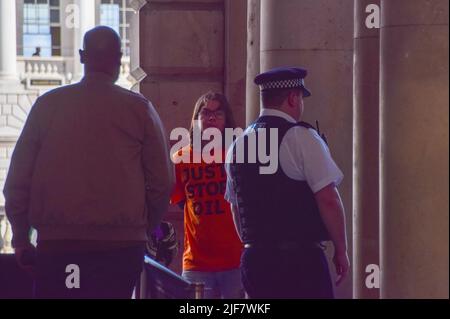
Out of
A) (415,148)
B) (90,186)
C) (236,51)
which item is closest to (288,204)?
(415,148)

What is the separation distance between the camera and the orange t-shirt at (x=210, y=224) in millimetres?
8492

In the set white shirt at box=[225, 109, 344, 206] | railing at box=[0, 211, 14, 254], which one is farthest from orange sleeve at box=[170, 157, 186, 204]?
railing at box=[0, 211, 14, 254]

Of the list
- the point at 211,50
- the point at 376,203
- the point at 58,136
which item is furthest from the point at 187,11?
the point at 58,136

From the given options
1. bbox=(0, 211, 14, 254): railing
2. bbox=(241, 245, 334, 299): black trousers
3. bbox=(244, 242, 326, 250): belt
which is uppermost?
bbox=(244, 242, 326, 250): belt

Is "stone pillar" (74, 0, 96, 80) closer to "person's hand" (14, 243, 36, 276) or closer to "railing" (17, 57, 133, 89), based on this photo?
"railing" (17, 57, 133, 89)

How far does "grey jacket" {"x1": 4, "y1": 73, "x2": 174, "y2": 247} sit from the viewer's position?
6.59 meters

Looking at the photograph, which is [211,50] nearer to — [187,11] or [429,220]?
[187,11]

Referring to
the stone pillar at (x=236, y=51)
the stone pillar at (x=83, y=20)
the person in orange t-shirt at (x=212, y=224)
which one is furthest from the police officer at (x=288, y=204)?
the stone pillar at (x=83, y=20)

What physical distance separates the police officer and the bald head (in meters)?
0.67

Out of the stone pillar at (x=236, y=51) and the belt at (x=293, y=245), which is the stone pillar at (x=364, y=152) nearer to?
the belt at (x=293, y=245)

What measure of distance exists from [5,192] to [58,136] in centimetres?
36

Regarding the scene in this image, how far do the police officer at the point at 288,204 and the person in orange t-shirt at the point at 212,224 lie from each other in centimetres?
151

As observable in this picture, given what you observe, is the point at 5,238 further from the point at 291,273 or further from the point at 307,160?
the point at 307,160
